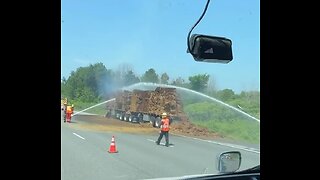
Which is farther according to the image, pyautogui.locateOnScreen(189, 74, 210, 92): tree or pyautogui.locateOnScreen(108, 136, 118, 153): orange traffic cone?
pyautogui.locateOnScreen(108, 136, 118, 153): orange traffic cone

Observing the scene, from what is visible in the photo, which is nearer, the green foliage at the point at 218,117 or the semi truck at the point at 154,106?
the green foliage at the point at 218,117

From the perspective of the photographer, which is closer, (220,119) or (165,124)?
(220,119)

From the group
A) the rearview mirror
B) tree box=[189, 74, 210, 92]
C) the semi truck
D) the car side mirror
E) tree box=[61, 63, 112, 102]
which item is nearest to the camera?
the rearview mirror

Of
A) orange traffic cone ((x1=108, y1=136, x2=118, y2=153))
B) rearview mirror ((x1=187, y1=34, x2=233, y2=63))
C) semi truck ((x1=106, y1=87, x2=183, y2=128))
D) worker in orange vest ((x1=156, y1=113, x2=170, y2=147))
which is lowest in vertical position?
orange traffic cone ((x1=108, y1=136, x2=118, y2=153))

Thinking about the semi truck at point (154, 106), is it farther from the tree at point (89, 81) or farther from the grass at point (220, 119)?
the tree at point (89, 81)

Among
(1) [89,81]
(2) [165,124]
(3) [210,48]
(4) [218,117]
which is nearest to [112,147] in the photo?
(2) [165,124]

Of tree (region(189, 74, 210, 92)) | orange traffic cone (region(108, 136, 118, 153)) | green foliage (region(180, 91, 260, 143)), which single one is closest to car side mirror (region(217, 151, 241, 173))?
tree (region(189, 74, 210, 92))

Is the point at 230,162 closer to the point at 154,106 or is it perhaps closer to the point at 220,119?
the point at 220,119

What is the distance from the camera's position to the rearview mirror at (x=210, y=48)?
6.84ft

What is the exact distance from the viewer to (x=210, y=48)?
2131 millimetres

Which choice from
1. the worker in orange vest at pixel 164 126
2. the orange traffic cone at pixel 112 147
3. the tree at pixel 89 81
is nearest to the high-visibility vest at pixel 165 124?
the worker in orange vest at pixel 164 126

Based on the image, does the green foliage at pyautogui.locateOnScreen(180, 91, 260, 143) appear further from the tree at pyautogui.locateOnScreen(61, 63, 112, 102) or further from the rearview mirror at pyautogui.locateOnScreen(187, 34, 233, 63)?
the rearview mirror at pyautogui.locateOnScreen(187, 34, 233, 63)

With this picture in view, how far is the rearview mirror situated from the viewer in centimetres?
208
